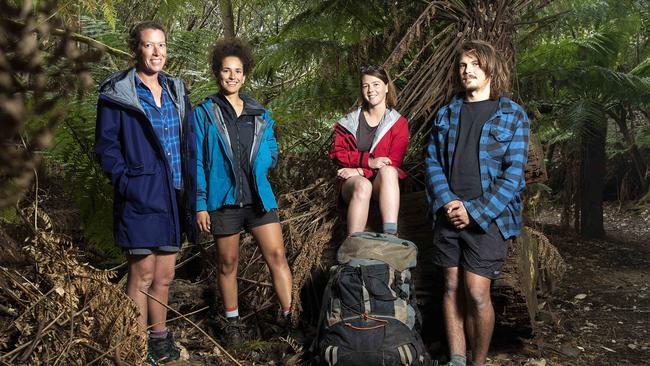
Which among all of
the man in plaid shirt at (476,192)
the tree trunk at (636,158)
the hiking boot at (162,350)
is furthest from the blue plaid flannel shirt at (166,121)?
the tree trunk at (636,158)

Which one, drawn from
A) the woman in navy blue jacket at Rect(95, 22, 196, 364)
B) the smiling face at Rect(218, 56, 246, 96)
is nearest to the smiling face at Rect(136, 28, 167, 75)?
the woman in navy blue jacket at Rect(95, 22, 196, 364)

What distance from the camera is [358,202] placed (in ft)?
12.4

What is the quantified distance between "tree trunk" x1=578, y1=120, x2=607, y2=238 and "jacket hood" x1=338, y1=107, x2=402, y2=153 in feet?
14.9

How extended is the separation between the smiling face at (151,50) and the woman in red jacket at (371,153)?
1.15 metres

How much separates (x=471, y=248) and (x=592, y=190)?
4.95m

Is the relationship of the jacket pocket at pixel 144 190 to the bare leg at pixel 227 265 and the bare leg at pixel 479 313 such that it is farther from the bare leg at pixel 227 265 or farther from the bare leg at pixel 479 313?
the bare leg at pixel 479 313

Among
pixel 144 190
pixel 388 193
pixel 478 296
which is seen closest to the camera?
pixel 144 190

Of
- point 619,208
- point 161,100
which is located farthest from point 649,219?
point 161,100

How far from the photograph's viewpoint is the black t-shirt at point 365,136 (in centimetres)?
393

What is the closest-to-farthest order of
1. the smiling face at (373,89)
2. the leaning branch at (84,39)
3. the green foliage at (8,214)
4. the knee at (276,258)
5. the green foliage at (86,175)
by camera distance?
the leaning branch at (84,39) < the green foliage at (8,214) < the knee at (276,258) < the smiling face at (373,89) < the green foliage at (86,175)

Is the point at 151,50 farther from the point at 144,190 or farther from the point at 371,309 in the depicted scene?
the point at 371,309

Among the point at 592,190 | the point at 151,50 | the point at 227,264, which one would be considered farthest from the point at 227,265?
the point at 592,190

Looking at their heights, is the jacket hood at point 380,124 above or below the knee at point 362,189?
above

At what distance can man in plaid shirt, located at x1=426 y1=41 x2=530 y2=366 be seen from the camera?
11.4ft
